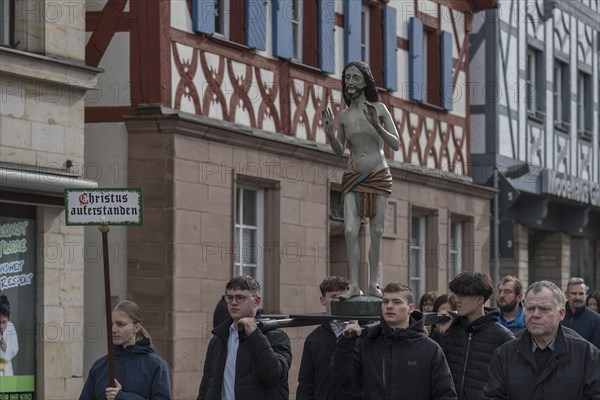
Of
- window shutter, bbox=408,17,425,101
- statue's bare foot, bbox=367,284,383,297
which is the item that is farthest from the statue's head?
window shutter, bbox=408,17,425,101

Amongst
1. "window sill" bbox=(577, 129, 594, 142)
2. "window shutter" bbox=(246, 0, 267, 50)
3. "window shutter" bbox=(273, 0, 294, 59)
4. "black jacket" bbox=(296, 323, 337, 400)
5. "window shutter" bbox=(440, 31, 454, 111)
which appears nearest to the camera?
"black jacket" bbox=(296, 323, 337, 400)

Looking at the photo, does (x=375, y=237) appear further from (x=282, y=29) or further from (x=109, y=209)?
(x=282, y=29)

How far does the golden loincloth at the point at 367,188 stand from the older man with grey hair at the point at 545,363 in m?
2.29

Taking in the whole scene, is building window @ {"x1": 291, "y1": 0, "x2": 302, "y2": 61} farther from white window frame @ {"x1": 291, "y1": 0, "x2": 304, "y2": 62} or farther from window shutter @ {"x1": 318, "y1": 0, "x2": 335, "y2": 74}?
window shutter @ {"x1": 318, "y1": 0, "x2": 335, "y2": 74}

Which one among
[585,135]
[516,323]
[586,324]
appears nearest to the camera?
[516,323]

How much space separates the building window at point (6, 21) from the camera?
55.1 ft

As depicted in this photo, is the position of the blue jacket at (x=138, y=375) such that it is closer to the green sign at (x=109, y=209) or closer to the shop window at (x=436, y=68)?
the green sign at (x=109, y=209)

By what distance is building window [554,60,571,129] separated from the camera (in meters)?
32.2

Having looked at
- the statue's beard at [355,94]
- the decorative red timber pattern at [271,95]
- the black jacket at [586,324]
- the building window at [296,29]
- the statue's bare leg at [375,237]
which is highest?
the building window at [296,29]

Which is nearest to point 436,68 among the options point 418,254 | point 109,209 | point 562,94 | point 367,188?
point 418,254

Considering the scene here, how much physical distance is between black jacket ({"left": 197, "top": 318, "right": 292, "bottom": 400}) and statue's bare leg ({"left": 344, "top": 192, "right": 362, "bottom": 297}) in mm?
678

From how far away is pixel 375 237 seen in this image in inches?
410

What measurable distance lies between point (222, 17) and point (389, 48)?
15.6 ft

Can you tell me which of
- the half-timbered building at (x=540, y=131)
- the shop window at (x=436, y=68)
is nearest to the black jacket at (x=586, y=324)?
the shop window at (x=436, y=68)
